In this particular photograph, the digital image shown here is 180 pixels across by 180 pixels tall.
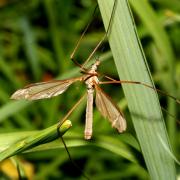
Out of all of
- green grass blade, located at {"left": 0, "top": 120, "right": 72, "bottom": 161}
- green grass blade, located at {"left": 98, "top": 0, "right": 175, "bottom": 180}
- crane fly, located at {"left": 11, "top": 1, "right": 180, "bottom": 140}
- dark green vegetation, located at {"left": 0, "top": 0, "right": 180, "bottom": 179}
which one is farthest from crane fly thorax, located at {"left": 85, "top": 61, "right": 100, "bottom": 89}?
dark green vegetation, located at {"left": 0, "top": 0, "right": 180, "bottom": 179}

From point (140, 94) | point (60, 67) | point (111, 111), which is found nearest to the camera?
point (140, 94)

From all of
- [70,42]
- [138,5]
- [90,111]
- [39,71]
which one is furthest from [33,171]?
[138,5]

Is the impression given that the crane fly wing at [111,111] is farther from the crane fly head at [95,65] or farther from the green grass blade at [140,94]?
the green grass blade at [140,94]

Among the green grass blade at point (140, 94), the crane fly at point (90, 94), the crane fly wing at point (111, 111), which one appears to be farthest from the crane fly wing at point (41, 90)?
the green grass blade at point (140, 94)

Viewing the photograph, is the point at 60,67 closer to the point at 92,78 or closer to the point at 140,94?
the point at 92,78

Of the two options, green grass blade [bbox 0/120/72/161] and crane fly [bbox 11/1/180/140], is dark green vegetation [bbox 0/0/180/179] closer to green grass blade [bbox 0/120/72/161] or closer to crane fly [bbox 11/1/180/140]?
crane fly [bbox 11/1/180/140]

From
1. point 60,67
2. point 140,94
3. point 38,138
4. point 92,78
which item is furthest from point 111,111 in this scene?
point 60,67

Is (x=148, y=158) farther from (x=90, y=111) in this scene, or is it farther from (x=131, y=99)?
(x=90, y=111)
